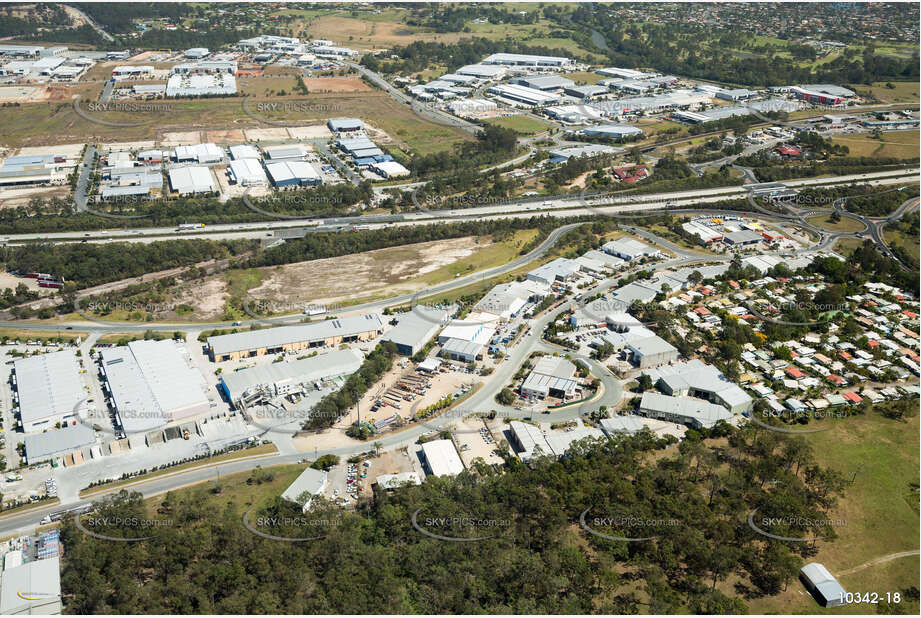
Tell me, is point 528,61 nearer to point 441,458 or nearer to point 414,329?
point 414,329

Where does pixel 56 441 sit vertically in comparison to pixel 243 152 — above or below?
below

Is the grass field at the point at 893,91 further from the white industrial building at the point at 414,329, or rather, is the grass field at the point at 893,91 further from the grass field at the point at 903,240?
the white industrial building at the point at 414,329

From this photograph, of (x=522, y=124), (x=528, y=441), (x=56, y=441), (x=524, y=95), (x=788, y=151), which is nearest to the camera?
(x=56, y=441)

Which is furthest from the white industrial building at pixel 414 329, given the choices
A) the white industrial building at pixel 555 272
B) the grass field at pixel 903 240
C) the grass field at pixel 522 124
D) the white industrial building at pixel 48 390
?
the grass field at pixel 522 124

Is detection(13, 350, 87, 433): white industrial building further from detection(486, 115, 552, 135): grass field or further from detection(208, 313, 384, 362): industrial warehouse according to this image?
detection(486, 115, 552, 135): grass field

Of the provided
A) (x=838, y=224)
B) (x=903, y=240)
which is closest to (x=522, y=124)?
(x=838, y=224)

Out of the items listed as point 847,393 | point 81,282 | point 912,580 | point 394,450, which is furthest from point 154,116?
point 912,580
